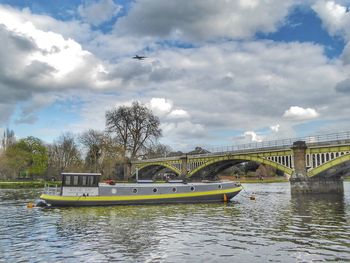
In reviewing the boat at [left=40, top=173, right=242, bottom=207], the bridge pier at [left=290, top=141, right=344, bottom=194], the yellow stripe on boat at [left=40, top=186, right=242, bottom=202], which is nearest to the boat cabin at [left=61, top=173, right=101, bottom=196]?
the boat at [left=40, top=173, right=242, bottom=207]

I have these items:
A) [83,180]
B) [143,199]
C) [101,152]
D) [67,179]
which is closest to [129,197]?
[143,199]

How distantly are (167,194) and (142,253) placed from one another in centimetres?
2585

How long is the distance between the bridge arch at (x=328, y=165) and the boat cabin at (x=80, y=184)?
3060 centimetres

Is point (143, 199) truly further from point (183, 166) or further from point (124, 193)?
point (183, 166)

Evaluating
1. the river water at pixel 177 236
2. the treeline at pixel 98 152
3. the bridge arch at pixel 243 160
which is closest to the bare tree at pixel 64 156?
the treeline at pixel 98 152

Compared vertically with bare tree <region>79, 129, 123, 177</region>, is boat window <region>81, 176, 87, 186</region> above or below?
below

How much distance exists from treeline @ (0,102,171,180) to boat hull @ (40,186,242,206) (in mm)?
48525

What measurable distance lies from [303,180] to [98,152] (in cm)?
5731

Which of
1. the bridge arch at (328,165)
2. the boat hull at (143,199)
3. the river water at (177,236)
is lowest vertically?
the river water at (177,236)

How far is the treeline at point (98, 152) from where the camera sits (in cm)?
9319

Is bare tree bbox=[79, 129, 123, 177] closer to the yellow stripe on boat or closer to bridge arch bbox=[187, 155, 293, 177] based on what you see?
bridge arch bbox=[187, 155, 293, 177]

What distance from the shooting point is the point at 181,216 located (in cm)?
3158

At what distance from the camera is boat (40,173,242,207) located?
40375 millimetres

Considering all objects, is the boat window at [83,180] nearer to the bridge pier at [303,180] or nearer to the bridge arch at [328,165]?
the bridge pier at [303,180]
